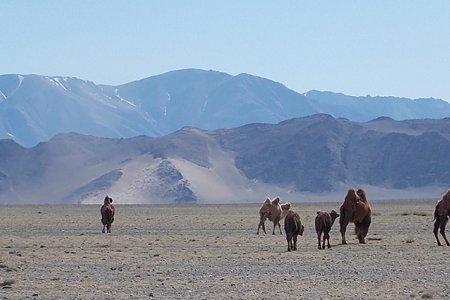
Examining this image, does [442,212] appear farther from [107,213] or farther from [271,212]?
[107,213]

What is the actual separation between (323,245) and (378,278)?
785 centimetres

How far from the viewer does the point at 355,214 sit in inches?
1137

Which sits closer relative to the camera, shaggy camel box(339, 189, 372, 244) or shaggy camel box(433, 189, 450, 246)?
shaggy camel box(433, 189, 450, 246)

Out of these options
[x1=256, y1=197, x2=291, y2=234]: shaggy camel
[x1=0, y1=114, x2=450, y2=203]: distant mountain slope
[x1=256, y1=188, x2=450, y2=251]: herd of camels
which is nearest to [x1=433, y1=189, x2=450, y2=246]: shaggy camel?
[x1=256, y1=188, x2=450, y2=251]: herd of camels

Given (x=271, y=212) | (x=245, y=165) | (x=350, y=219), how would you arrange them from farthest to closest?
(x=245, y=165), (x=271, y=212), (x=350, y=219)

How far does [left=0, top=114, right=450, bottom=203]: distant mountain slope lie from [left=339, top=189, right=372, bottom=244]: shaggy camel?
125 m

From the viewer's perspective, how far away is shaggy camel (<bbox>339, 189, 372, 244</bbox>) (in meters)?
28.7

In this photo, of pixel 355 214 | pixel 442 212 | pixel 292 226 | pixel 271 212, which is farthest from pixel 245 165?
pixel 292 226

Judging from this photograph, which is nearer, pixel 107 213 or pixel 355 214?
pixel 355 214

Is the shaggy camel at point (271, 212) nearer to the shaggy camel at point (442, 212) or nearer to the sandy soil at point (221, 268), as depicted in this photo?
the sandy soil at point (221, 268)

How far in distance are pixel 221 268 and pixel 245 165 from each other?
15621cm

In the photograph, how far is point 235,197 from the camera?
161 metres

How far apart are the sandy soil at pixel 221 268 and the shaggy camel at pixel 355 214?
0.70m

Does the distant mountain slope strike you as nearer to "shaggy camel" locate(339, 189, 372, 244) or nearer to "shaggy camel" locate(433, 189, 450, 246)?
"shaggy camel" locate(339, 189, 372, 244)
